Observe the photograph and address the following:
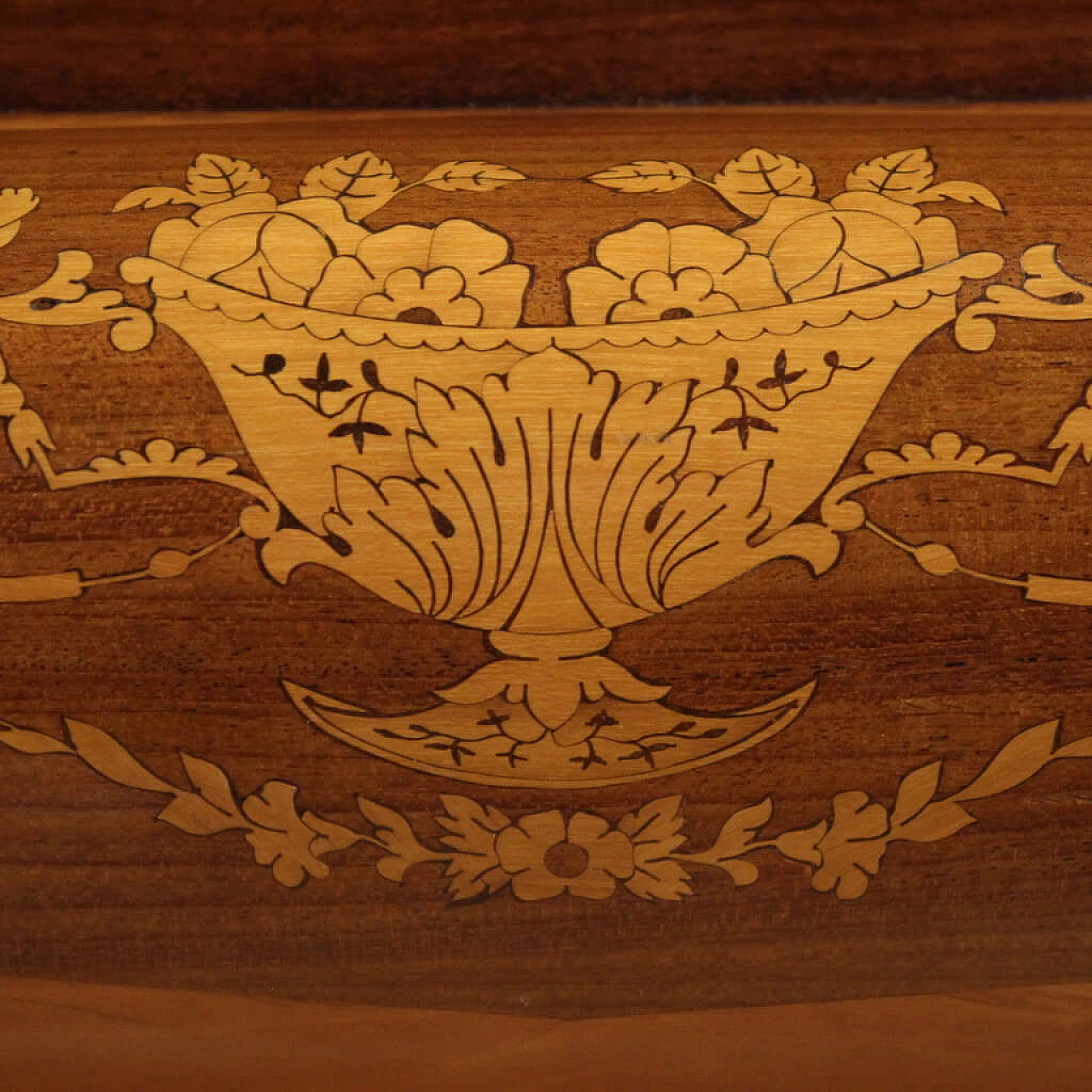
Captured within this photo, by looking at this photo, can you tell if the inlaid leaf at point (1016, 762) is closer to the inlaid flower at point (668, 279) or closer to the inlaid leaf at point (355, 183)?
the inlaid flower at point (668, 279)

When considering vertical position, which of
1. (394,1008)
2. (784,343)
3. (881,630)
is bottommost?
(394,1008)

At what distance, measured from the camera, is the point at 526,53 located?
598mm

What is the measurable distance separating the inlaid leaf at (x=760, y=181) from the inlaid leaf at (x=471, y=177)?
0.09 meters

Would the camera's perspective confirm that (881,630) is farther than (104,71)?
No

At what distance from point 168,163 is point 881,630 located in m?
0.37

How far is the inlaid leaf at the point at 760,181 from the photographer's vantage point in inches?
19.9

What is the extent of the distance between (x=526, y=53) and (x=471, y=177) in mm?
117

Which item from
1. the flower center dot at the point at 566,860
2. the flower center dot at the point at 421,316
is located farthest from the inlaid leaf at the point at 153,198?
the flower center dot at the point at 566,860

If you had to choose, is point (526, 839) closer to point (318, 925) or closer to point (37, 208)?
point (318, 925)

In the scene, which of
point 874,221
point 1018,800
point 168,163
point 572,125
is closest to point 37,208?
Result: point 168,163

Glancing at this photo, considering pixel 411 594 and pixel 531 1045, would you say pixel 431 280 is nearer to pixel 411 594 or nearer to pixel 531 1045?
pixel 411 594

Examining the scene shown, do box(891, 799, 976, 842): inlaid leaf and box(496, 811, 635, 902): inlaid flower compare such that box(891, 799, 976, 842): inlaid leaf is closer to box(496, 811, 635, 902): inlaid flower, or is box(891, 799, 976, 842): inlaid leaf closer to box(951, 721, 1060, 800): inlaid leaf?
box(951, 721, 1060, 800): inlaid leaf

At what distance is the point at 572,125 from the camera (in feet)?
1.87

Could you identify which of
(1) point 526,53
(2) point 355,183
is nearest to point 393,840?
(2) point 355,183
